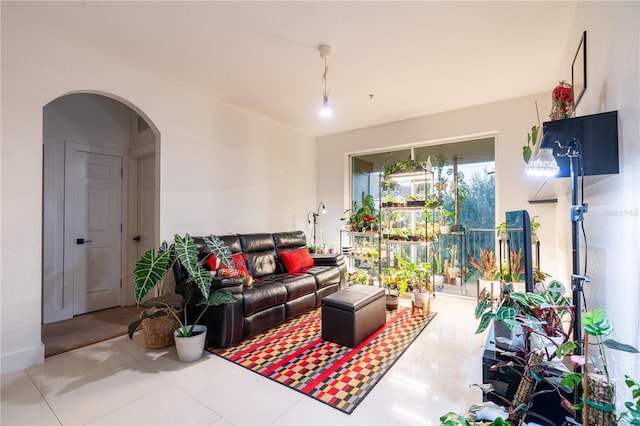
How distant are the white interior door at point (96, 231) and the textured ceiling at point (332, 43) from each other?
164 centimetres

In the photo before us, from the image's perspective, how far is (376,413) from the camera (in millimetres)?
1801

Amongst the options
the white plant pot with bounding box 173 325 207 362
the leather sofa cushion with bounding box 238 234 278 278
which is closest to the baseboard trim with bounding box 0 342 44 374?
the white plant pot with bounding box 173 325 207 362

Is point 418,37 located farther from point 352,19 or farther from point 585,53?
point 585,53

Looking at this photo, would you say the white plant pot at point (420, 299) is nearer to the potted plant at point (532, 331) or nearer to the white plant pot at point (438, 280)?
the white plant pot at point (438, 280)

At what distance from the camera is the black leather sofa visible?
8.72ft

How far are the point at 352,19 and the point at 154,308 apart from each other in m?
3.14

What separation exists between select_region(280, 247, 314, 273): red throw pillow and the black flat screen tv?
122 inches

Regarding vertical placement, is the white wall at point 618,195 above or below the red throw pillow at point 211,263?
above

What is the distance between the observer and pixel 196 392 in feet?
6.60

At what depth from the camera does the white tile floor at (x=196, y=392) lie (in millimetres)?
1763

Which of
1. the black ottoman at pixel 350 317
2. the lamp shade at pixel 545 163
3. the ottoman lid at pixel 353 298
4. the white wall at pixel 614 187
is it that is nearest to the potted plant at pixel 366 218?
the ottoman lid at pixel 353 298

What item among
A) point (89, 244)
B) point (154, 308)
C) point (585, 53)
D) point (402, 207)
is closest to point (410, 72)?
point (585, 53)

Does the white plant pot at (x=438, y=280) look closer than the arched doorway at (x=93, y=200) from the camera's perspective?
No

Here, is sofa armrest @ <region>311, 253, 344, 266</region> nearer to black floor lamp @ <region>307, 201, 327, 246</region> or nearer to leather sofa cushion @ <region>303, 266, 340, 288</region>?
leather sofa cushion @ <region>303, 266, 340, 288</region>
